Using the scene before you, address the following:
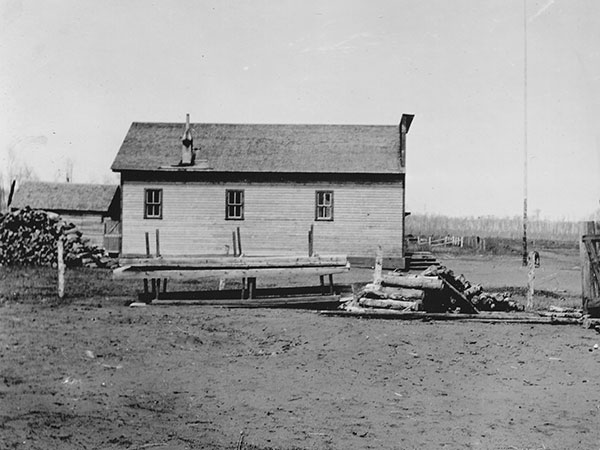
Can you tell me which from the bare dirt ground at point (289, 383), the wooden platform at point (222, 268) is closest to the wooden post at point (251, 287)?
the wooden platform at point (222, 268)

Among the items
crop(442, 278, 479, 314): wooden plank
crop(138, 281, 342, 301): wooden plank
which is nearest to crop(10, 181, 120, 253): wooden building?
crop(138, 281, 342, 301): wooden plank

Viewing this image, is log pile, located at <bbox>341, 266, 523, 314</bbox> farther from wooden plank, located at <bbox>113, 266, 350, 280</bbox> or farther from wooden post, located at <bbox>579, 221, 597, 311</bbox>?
wooden post, located at <bbox>579, 221, 597, 311</bbox>

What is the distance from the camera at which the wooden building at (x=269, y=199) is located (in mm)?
28609

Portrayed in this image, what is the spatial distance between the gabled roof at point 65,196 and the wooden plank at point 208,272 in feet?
80.3

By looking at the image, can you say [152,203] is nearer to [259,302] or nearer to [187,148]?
[187,148]

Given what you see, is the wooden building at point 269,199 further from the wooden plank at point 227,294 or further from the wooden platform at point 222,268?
the wooden platform at point 222,268

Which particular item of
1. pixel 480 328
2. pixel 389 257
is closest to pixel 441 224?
pixel 389 257

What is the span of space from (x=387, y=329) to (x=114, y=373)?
17.5 feet

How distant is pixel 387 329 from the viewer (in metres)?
11.8

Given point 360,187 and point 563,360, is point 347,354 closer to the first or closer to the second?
point 563,360

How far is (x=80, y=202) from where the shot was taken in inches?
1496

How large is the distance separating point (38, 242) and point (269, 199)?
10.2m

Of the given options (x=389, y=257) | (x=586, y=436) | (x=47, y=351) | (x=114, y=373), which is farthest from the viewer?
(x=389, y=257)

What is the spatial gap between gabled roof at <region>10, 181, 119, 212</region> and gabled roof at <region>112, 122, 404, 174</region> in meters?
8.09
